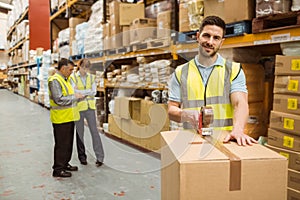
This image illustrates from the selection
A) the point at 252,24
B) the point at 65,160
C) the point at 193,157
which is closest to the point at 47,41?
the point at 65,160

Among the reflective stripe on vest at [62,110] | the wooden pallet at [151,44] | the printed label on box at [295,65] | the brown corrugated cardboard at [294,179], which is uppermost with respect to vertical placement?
the wooden pallet at [151,44]

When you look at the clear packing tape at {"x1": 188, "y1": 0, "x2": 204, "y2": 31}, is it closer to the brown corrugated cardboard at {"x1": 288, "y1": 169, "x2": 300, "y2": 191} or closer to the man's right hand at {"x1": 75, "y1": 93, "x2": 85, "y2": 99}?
the man's right hand at {"x1": 75, "y1": 93, "x2": 85, "y2": 99}

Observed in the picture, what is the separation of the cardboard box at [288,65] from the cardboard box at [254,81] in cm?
55

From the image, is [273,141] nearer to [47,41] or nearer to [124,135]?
[124,135]

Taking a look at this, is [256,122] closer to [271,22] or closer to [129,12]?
[271,22]

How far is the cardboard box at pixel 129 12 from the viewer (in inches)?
200

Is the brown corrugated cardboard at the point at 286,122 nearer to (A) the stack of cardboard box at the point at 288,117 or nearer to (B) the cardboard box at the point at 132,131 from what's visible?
(A) the stack of cardboard box at the point at 288,117

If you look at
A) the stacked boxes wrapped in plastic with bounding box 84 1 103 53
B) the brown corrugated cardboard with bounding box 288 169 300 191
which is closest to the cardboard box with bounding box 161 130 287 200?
the brown corrugated cardboard with bounding box 288 169 300 191

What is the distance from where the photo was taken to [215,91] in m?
1.79

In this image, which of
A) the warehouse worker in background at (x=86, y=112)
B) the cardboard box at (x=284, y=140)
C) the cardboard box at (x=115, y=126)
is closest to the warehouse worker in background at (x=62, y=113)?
the warehouse worker in background at (x=86, y=112)

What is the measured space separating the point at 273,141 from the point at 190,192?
65.6 inches

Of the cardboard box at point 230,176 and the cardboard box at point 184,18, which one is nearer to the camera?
the cardboard box at point 230,176

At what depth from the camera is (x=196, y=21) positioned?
11.3ft

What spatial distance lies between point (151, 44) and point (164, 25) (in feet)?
1.08
